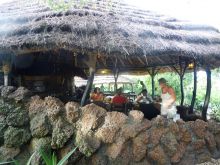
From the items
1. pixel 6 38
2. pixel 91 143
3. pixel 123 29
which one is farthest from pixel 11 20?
pixel 91 143

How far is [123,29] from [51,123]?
2.37 m

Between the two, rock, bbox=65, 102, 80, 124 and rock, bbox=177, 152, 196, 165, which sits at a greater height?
rock, bbox=65, 102, 80, 124

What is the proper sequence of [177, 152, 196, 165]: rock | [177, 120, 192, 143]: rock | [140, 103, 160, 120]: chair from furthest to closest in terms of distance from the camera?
[140, 103, 160, 120]: chair < [177, 120, 192, 143]: rock < [177, 152, 196, 165]: rock

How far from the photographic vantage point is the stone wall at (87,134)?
17.3ft

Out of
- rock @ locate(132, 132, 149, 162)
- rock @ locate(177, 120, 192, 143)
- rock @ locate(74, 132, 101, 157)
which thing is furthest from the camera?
rock @ locate(177, 120, 192, 143)

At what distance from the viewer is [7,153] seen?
5457 mm

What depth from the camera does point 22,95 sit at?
19.1 feet

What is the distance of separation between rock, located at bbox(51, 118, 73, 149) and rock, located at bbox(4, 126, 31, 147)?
0.55 meters

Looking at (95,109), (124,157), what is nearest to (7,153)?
Answer: (95,109)

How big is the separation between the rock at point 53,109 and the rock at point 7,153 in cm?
83

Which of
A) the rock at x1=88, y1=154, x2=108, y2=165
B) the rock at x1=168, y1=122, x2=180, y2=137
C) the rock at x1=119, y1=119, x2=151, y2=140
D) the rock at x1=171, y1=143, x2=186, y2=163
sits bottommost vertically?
the rock at x1=171, y1=143, x2=186, y2=163

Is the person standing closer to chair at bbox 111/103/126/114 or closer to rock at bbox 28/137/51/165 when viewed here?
chair at bbox 111/103/126/114

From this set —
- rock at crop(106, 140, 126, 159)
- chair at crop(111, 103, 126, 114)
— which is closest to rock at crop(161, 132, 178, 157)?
rock at crop(106, 140, 126, 159)

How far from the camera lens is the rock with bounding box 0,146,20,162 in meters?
5.41
